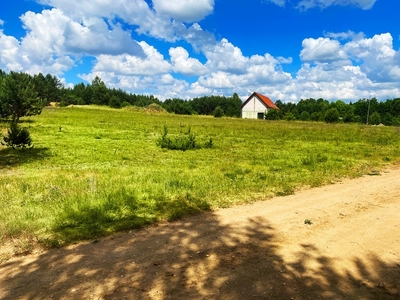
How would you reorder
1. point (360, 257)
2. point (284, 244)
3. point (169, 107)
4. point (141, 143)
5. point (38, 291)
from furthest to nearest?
point (169, 107)
point (141, 143)
point (284, 244)
point (360, 257)
point (38, 291)

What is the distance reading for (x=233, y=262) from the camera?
5.07 metres

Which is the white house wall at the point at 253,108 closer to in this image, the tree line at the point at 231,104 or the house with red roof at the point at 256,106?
the house with red roof at the point at 256,106

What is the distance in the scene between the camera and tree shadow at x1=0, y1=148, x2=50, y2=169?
15.8 metres

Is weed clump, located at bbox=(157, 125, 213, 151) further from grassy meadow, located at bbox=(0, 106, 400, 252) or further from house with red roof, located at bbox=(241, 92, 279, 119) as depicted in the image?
house with red roof, located at bbox=(241, 92, 279, 119)

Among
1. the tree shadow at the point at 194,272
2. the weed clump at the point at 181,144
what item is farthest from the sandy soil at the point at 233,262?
the weed clump at the point at 181,144

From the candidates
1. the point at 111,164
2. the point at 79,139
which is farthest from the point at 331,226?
the point at 79,139

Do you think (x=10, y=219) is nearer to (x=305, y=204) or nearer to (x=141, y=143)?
(x=305, y=204)

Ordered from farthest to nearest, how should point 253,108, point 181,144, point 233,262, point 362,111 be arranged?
point 362,111 < point 253,108 < point 181,144 < point 233,262

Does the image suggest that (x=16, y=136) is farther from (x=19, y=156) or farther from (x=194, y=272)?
(x=194, y=272)

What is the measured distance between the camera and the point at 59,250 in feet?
19.0

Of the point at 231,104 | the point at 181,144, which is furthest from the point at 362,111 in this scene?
the point at 181,144

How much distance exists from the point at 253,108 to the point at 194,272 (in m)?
88.6

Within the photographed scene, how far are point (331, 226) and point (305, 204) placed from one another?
1.66 metres

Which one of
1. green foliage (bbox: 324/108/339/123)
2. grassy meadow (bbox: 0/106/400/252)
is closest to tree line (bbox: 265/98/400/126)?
green foliage (bbox: 324/108/339/123)
